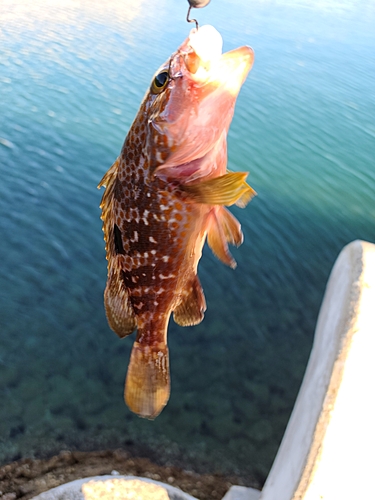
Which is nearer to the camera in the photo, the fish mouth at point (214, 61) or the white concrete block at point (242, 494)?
the fish mouth at point (214, 61)

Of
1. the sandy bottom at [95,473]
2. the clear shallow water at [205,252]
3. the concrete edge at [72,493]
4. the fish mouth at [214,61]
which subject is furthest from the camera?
the clear shallow water at [205,252]

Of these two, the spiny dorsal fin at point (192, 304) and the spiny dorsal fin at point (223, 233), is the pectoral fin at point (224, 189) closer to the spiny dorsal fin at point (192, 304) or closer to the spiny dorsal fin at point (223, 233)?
the spiny dorsal fin at point (223, 233)

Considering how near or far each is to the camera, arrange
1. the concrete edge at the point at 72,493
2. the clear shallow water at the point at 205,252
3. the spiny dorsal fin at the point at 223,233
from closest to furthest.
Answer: the spiny dorsal fin at the point at 223,233 < the concrete edge at the point at 72,493 < the clear shallow water at the point at 205,252

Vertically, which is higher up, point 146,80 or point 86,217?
point 146,80

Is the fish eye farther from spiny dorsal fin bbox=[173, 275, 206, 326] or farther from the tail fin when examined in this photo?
the tail fin

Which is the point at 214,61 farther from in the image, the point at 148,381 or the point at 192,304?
the point at 148,381

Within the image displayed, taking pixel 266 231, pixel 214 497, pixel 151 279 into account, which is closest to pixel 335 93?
pixel 266 231

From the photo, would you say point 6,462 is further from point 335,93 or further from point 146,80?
point 335,93

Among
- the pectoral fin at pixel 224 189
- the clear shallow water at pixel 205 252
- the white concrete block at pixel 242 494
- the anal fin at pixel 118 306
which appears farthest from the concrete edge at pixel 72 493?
the pectoral fin at pixel 224 189
